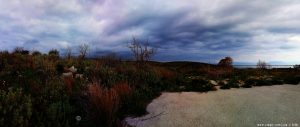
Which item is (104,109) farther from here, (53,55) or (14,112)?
(53,55)

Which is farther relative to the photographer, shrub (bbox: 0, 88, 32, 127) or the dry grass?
the dry grass

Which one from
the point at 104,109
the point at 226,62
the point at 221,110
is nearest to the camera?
the point at 104,109

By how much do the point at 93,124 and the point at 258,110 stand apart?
4.02 meters

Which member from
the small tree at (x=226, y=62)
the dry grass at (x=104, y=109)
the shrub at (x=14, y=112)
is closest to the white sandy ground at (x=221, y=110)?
the dry grass at (x=104, y=109)

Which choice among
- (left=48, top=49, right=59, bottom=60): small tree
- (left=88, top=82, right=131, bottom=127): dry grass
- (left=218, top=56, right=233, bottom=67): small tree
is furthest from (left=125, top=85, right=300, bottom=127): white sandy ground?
(left=218, top=56, right=233, bottom=67): small tree

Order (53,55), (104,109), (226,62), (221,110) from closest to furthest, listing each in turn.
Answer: (104,109)
(221,110)
(53,55)
(226,62)

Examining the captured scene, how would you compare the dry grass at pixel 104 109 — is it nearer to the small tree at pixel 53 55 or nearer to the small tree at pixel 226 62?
the small tree at pixel 53 55

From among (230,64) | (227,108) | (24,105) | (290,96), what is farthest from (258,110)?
(230,64)

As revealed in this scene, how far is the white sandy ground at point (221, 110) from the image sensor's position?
5840mm

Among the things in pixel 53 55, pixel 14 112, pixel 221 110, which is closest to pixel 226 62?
pixel 53 55

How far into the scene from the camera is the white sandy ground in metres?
5.84

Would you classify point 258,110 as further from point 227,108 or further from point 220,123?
point 220,123

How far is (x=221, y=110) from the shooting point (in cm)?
674

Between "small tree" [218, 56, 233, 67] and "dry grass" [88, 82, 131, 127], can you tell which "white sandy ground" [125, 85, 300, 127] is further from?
"small tree" [218, 56, 233, 67]
